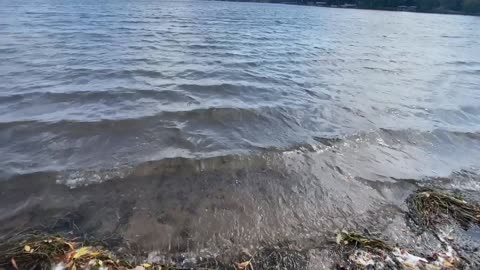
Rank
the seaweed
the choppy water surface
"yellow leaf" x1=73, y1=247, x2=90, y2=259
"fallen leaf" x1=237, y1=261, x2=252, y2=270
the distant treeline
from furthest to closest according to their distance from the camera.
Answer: the distant treeline, the choppy water surface, the seaweed, "fallen leaf" x1=237, y1=261, x2=252, y2=270, "yellow leaf" x1=73, y1=247, x2=90, y2=259

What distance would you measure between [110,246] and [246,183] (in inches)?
106

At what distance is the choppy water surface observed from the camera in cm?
486

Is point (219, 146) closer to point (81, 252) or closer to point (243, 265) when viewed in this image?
point (243, 265)

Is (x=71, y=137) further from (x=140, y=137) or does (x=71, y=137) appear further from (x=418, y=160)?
(x=418, y=160)

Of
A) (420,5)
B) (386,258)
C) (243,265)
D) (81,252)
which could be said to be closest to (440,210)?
(386,258)

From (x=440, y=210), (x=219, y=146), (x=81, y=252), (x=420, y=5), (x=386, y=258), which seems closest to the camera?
(x=81, y=252)

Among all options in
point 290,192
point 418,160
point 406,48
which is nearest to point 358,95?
point 418,160

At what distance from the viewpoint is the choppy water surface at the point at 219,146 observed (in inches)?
191

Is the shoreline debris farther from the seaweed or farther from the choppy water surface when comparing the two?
the seaweed

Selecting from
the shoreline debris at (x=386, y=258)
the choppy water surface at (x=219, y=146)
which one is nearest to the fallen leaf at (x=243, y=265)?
the choppy water surface at (x=219, y=146)

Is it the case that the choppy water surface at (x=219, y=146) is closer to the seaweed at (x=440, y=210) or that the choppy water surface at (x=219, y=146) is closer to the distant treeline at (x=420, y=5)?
the seaweed at (x=440, y=210)

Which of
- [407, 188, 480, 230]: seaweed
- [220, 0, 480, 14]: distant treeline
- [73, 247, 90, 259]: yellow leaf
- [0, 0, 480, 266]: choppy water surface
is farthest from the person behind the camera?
[220, 0, 480, 14]: distant treeline

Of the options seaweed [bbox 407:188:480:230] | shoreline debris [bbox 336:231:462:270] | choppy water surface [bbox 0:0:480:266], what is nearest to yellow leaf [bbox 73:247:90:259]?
choppy water surface [bbox 0:0:480:266]

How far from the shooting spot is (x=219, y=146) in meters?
7.17
